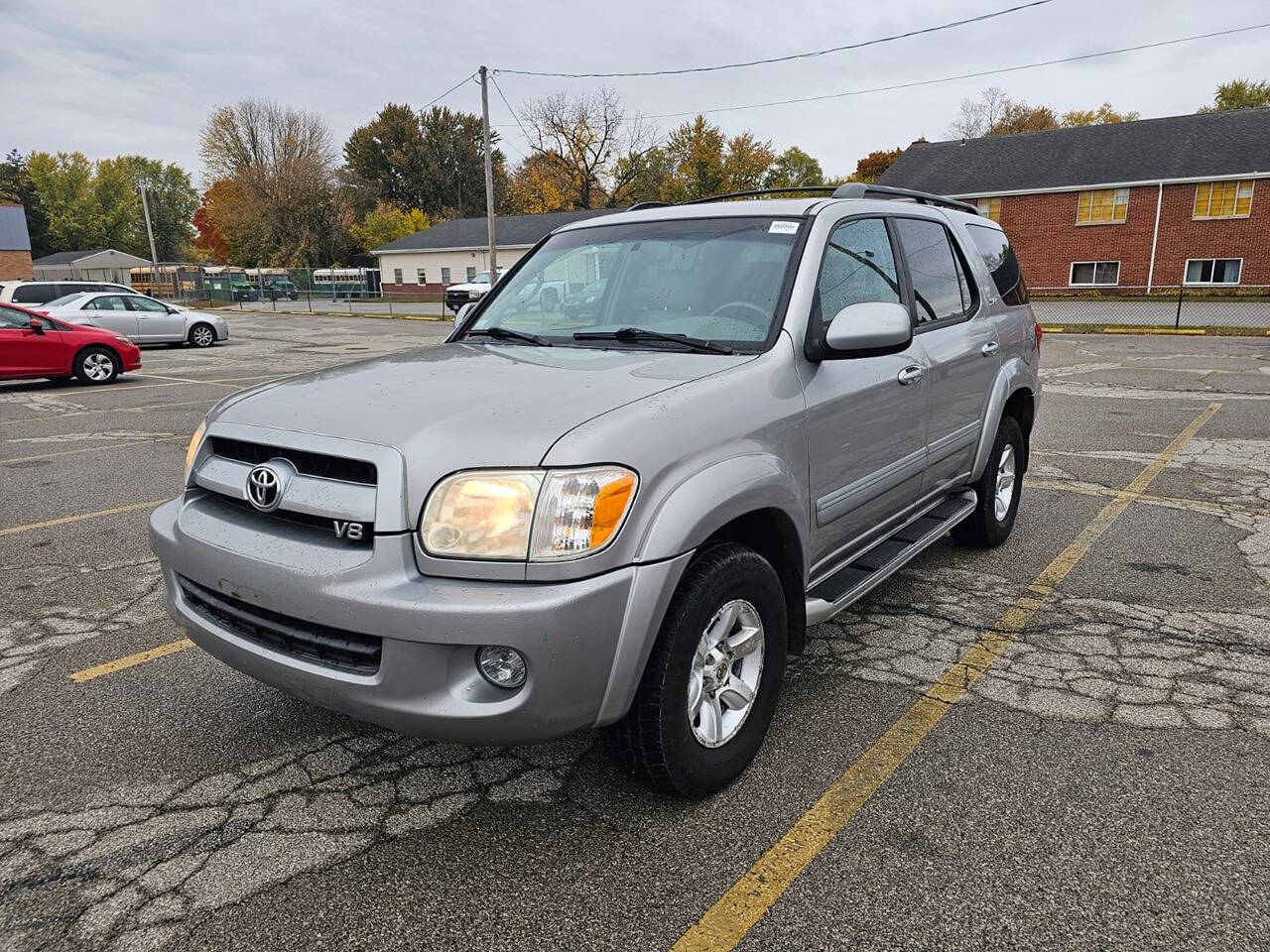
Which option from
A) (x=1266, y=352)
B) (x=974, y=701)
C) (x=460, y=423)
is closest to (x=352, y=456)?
(x=460, y=423)

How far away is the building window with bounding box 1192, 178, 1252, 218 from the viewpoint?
31812 millimetres

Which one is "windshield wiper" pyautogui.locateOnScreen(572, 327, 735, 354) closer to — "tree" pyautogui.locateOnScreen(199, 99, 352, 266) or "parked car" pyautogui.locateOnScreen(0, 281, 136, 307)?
"parked car" pyautogui.locateOnScreen(0, 281, 136, 307)

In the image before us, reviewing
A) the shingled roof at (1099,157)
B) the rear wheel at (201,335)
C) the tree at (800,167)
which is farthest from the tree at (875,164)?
the rear wheel at (201,335)

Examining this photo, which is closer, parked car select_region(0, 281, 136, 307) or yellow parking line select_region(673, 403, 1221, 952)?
yellow parking line select_region(673, 403, 1221, 952)

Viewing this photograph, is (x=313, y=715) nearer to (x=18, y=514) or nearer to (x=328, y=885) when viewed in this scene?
(x=328, y=885)

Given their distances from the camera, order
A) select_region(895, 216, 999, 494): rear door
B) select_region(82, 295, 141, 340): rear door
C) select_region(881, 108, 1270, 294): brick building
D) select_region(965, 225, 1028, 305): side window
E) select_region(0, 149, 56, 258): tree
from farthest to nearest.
Result: 1. select_region(0, 149, 56, 258): tree
2. select_region(881, 108, 1270, 294): brick building
3. select_region(82, 295, 141, 340): rear door
4. select_region(965, 225, 1028, 305): side window
5. select_region(895, 216, 999, 494): rear door

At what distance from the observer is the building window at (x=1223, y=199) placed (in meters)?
31.8

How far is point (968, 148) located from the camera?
39.6 metres

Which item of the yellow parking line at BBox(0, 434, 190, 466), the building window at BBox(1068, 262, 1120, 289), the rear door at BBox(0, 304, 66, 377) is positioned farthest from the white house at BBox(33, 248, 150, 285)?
the yellow parking line at BBox(0, 434, 190, 466)

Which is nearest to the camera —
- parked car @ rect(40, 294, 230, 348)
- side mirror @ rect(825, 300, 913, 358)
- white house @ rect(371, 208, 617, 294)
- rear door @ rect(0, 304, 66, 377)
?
side mirror @ rect(825, 300, 913, 358)

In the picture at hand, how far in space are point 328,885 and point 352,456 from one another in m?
Answer: 1.17

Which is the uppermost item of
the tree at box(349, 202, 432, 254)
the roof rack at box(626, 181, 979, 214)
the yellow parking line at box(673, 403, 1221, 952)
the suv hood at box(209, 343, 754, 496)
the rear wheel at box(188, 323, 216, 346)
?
the tree at box(349, 202, 432, 254)

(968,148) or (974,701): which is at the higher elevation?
(968,148)

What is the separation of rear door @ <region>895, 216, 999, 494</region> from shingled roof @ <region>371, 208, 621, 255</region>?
44.6 metres
